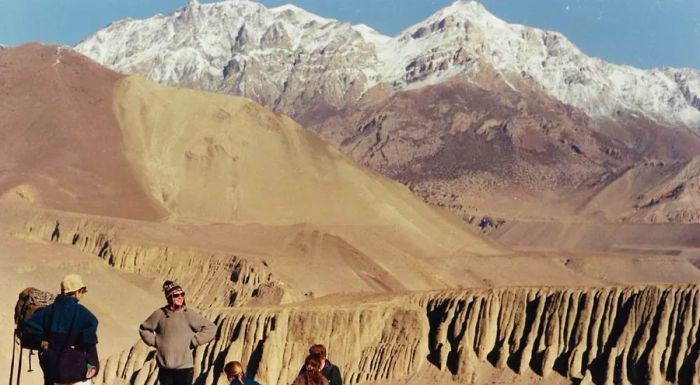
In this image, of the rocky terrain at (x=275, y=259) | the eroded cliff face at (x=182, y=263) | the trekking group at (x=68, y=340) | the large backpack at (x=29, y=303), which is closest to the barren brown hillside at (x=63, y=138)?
the rocky terrain at (x=275, y=259)

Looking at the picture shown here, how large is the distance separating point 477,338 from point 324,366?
47.3 meters

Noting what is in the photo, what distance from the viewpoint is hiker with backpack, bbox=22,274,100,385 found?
11867mm

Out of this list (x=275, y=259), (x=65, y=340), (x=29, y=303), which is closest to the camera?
(x=65, y=340)

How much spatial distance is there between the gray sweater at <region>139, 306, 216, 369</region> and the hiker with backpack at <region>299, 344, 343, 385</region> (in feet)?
3.71

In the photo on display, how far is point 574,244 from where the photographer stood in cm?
19725

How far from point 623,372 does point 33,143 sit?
8526 centimetres

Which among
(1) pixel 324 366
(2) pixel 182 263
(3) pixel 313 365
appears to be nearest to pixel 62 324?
(3) pixel 313 365

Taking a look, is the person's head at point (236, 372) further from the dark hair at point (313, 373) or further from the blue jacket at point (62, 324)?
the blue jacket at point (62, 324)

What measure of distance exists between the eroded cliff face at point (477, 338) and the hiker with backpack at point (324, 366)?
130 feet

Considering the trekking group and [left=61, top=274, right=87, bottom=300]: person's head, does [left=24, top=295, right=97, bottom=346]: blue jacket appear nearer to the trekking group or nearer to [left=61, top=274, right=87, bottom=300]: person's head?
the trekking group

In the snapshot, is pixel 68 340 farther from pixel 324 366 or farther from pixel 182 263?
pixel 182 263

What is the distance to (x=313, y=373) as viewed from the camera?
1223cm

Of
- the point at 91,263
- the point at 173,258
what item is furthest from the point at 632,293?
the point at 173,258

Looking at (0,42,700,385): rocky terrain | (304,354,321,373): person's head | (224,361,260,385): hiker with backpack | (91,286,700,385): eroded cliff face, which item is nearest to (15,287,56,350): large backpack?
(224,361,260,385): hiker with backpack
